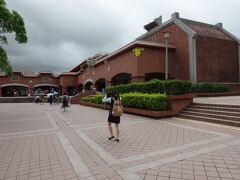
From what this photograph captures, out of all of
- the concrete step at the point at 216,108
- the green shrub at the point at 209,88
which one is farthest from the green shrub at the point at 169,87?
the green shrub at the point at 209,88

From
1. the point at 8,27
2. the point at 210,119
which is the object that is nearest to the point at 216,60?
the point at 210,119

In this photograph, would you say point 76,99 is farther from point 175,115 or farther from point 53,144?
point 53,144

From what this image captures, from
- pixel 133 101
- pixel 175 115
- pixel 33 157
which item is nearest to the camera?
pixel 33 157

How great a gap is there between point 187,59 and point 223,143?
17659 mm

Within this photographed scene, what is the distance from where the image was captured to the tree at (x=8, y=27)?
44.2 feet

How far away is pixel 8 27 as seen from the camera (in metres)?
14.2

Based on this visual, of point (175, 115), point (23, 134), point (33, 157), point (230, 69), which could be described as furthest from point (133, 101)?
point (230, 69)

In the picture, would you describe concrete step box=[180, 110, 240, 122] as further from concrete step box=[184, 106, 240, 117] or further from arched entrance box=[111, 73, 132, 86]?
arched entrance box=[111, 73, 132, 86]

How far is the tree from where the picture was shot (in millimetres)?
13471

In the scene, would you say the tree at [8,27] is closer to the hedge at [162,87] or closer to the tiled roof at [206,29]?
the hedge at [162,87]

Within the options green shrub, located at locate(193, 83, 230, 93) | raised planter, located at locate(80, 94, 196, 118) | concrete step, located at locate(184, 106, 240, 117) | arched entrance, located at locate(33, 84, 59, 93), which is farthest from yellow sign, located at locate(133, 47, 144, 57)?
arched entrance, located at locate(33, 84, 59, 93)

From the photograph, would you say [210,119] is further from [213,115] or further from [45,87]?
[45,87]

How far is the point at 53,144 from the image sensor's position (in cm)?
683

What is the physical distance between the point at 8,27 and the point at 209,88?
1784cm
